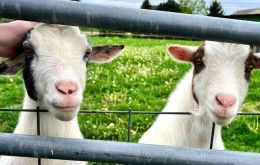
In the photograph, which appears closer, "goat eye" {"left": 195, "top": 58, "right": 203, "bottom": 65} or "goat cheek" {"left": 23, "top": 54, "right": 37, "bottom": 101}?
"goat cheek" {"left": 23, "top": 54, "right": 37, "bottom": 101}

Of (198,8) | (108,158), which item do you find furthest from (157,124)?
(198,8)

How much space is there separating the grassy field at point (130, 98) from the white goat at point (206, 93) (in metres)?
2.04

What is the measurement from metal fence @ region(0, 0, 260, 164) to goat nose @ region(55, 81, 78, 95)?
0.70 meters

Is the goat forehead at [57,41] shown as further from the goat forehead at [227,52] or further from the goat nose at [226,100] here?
the goat forehead at [227,52]

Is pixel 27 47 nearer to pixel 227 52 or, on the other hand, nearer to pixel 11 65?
pixel 11 65

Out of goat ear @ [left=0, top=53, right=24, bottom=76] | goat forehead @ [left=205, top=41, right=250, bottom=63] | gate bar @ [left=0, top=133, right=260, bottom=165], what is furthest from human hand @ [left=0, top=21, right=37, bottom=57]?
goat forehead @ [left=205, top=41, right=250, bottom=63]

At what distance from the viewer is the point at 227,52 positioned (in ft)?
13.1

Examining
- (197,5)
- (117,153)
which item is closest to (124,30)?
(117,153)

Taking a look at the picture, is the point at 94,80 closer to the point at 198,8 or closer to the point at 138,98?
the point at 138,98

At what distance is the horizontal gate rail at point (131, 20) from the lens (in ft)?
5.54

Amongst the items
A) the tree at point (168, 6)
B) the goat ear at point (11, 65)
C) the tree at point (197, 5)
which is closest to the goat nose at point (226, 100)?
the goat ear at point (11, 65)

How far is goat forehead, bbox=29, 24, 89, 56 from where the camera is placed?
2.88 m

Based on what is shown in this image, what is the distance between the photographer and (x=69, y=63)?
280cm

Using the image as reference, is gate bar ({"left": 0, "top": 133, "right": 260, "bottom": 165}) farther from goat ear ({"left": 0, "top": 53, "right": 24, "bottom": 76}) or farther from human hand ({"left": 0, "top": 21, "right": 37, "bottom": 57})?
goat ear ({"left": 0, "top": 53, "right": 24, "bottom": 76})
